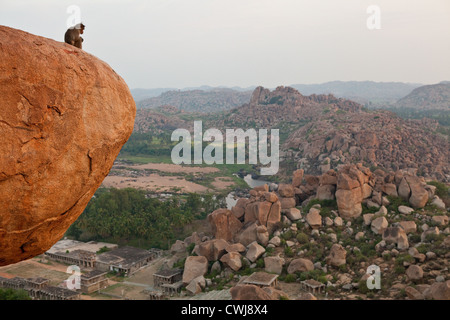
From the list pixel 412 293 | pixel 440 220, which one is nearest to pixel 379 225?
pixel 440 220

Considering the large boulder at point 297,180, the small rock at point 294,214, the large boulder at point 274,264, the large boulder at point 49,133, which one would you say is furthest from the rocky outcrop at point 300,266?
the large boulder at point 49,133

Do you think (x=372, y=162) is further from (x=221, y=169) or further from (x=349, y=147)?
(x=221, y=169)

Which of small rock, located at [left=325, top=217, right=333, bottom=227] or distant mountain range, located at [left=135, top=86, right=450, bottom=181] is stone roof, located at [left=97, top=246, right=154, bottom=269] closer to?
small rock, located at [left=325, top=217, right=333, bottom=227]

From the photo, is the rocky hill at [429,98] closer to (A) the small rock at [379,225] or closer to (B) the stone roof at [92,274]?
(A) the small rock at [379,225]

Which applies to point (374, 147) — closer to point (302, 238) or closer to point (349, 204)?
point (349, 204)

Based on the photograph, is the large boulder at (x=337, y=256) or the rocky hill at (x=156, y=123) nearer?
the large boulder at (x=337, y=256)

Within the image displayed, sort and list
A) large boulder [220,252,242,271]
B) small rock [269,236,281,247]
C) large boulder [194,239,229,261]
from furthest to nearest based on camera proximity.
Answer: large boulder [194,239,229,261] < small rock [269,236,281,247] < large boulder [220,252,242,271]

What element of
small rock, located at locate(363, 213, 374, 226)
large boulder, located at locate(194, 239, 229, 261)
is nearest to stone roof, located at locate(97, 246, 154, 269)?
large boulder, located at locate(194, 239, 229, 261)
